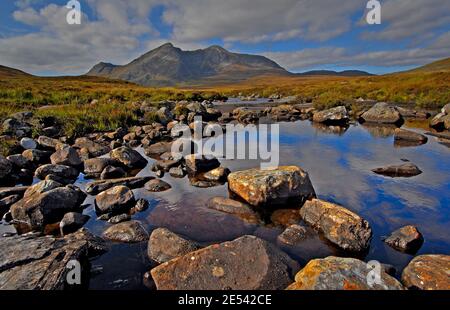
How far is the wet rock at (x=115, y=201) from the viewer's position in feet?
23.6

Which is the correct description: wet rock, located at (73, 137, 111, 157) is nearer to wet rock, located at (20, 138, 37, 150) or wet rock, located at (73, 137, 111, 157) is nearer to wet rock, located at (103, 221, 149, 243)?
wet rock, located at (20, 138, 37, 150)

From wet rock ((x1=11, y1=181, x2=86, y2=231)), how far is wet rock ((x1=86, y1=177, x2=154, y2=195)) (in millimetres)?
981

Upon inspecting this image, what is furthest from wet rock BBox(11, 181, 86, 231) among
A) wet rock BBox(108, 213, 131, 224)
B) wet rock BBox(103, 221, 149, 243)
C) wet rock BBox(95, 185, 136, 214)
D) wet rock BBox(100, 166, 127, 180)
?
wet rock BBox(100, 166, 127, 180)

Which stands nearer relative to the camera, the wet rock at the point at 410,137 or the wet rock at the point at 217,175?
the wet rock at the point at 217,175

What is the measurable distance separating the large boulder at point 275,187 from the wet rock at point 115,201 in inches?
114

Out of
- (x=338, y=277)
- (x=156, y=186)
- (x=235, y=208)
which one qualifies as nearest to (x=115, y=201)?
(x=156, y=186)

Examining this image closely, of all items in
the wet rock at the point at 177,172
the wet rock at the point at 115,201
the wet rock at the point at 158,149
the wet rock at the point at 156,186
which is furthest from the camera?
the wet rock at the point at 158,149

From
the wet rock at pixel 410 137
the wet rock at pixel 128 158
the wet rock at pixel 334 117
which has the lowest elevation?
the wet rock at pixel 128 158

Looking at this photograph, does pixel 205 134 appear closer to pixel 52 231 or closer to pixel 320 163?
pixel 320 163

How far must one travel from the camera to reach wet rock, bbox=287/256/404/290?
385cm

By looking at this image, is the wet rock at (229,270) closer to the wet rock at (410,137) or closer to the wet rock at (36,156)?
the wet rock at (36,156)

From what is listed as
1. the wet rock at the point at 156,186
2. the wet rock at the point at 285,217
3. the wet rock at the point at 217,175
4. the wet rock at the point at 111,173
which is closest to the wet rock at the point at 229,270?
the wet rock at the point at 285,217

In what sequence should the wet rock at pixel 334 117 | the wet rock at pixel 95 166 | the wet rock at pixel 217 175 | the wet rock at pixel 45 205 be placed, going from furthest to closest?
the wet rock at pixel 334 117
the wet rock at pixel 95 166
the wet rock at pixel 217 175
the wet rock at pixel 45 205

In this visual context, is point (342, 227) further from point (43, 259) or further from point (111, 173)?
point (111, 173)
